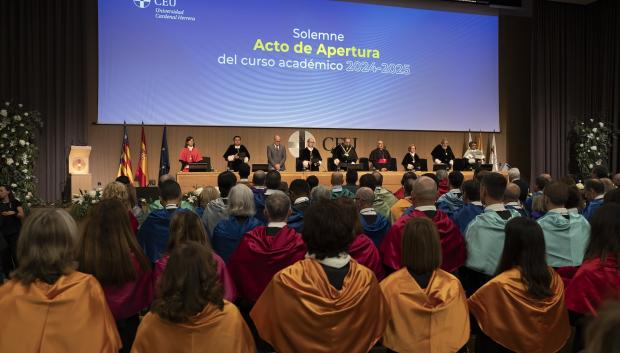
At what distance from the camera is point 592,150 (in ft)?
44.5

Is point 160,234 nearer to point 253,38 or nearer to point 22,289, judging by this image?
point 22,289

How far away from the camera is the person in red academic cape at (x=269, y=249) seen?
3.27 metres

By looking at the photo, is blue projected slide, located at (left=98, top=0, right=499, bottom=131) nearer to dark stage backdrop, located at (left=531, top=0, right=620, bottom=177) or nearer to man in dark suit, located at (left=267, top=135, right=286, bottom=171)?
man in dark suit, located at (left=267, top=135, right=286, bottom=171)

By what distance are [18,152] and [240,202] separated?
7.65m

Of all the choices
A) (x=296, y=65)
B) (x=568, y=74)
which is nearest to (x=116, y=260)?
(x=296, y=65)

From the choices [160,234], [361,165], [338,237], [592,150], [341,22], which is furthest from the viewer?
[592,150]

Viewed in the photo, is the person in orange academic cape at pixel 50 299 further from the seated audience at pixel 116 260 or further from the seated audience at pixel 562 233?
the seated audience at pixel 562 233

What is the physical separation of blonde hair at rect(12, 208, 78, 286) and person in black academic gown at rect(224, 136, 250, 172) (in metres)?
8.25

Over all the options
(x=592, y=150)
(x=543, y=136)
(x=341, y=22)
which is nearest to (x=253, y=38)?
(x=341, y=22)

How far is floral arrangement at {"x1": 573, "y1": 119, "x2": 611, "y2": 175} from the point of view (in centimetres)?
1359

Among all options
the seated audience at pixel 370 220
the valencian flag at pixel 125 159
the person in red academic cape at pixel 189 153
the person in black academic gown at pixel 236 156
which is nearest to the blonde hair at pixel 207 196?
the seated audience at pixel 370 220

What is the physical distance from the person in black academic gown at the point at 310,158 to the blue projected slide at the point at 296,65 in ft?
2.98

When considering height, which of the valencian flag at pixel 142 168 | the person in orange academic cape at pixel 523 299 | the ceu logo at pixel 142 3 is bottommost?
the person in orange academic cape at pixel 523 299

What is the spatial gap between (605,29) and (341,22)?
6866 millimetres
